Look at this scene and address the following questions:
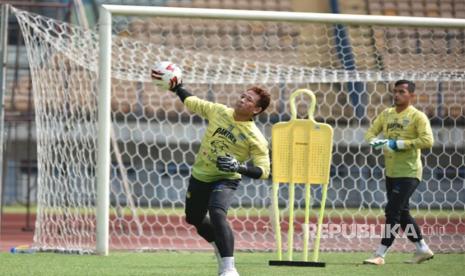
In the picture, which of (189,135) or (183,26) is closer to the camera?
(189,135)

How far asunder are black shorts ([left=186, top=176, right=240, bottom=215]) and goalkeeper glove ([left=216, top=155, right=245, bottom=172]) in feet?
1.27

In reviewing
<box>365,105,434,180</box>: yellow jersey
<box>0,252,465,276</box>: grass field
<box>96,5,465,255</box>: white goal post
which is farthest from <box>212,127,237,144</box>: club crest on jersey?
<box>96,5,465,255</box>: white goal post

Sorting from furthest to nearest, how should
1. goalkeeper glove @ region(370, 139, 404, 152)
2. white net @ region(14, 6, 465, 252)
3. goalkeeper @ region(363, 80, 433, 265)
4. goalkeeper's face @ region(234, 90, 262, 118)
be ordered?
white net @ region(14, 6, 465, 252) → goalkeeper @ region(363, 80, 433, 265) → goalkeeper glove @ region(370, 139, 404, 152) → goalkeeper's face @ region(234, 90, 262, 118)

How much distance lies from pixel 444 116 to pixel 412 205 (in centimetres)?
131

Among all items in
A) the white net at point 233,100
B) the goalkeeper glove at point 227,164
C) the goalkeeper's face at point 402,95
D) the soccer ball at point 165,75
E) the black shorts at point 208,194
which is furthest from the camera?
the white net at point 233,100

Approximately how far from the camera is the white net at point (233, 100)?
1054 centimetres

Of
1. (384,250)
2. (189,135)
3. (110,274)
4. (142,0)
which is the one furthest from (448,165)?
(142,0)

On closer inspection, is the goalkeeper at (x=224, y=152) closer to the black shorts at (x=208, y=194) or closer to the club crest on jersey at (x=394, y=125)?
the black shorts at (x=208, y=194)

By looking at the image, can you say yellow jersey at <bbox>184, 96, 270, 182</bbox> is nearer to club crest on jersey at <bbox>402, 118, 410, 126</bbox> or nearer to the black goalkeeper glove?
the black goalkeeper glove

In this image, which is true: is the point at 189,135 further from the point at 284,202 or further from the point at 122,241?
the point at 122,241

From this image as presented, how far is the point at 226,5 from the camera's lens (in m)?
19.4

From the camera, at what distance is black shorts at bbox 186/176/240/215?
714cm

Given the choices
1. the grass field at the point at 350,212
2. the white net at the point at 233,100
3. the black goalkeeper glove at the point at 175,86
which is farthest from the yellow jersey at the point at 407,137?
the grass field at the point at 350,212

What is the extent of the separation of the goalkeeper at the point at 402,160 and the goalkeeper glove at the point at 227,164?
2124 millimetres
